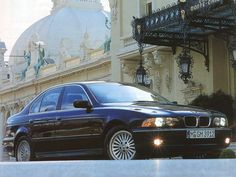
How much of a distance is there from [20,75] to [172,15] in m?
36.1

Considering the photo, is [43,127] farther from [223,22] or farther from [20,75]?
[20,75]

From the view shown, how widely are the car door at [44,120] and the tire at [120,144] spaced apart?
137 centimetres

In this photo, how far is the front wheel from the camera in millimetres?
10922

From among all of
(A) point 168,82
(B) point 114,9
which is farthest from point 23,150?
(B) point 114,9

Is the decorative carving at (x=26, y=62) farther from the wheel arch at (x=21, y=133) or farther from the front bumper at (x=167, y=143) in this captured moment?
the front bumper at (x=167, y=143)

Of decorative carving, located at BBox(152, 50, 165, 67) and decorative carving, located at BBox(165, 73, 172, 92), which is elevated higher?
decorative carving, located at BBox(152, 50, 165, 67)

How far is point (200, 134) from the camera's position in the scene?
9.18 meters

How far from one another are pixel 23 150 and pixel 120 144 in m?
2.67

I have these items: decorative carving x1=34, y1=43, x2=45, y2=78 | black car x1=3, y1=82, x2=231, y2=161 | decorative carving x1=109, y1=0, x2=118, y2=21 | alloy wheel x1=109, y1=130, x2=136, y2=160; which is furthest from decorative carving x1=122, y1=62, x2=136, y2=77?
alloy wheel x1=109, y1=130, x2=136, y2=160

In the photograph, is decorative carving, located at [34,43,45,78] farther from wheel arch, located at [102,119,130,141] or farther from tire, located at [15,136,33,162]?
wheel arch, located at [102,119,130,141]

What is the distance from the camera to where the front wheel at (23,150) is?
10.9 m

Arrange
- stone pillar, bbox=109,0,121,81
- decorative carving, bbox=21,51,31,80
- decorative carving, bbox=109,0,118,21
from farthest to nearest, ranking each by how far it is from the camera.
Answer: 1. decorative carving, bbox=21,51,31,80
2. decorative carving, bbox=109,0,118,21
3. stone pillar, bbox=109,0,121,81

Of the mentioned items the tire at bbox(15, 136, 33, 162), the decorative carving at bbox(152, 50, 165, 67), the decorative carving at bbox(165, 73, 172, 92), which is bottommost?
the tire at bbox(15, 136, 33, 162)

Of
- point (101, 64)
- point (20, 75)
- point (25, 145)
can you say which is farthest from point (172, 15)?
point (20, 75)
